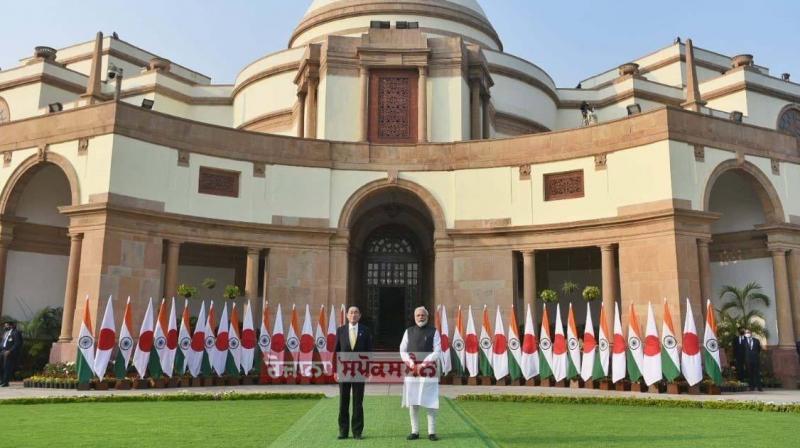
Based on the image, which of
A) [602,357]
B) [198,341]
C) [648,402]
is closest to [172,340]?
[198,341]

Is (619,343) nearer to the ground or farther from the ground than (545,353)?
farther from the ground

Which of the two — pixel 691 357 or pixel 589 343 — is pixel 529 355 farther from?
pixel 691 357

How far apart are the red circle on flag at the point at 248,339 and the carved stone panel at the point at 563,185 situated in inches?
467

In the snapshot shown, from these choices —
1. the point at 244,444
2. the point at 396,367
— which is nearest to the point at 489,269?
the point at 396,367

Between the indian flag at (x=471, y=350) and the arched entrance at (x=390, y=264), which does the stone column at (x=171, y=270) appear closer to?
the arched entrance at (x=390, y=264)

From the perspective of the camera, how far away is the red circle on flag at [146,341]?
67.6 ft

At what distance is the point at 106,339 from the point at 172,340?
192cm

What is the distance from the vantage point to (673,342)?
2014 cm

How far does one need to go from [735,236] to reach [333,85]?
18.0m

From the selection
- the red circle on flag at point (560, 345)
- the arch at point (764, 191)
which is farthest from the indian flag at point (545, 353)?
the arch at point (764, 191)

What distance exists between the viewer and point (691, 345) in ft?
65.5

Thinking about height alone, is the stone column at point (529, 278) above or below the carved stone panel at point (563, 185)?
below

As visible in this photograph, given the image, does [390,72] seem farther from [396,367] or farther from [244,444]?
[244,444]

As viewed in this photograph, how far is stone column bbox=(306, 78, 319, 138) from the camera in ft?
103
